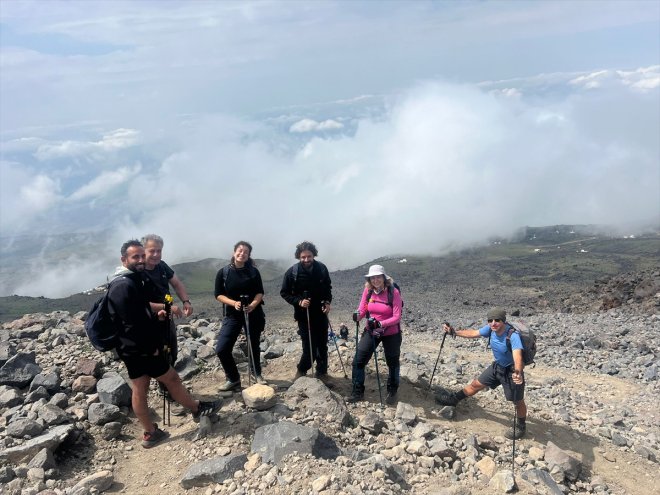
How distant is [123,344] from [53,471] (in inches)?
87.4

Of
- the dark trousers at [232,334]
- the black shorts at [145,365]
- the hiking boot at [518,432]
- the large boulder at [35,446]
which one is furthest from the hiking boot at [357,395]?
the large boulder at [35,446]

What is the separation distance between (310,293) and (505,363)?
3967mm

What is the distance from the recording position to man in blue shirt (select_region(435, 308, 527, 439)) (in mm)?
8562

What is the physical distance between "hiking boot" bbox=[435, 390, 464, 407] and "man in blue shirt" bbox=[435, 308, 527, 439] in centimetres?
45

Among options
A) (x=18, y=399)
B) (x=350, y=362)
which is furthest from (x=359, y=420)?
(x=18, y=399)

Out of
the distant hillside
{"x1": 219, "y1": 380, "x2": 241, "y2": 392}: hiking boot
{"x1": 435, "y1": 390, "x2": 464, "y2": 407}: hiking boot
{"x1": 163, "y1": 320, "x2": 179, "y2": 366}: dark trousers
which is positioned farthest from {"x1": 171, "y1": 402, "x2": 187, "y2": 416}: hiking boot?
the distant hillside

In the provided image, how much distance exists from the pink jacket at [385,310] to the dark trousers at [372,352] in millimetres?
207

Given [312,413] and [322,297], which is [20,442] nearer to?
[312,413]

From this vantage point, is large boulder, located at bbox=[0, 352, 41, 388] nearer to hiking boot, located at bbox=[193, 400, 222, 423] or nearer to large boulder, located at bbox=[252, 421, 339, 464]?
hiking boot, located at bbox=[193, 400, 222, 423]

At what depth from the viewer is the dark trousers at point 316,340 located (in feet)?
32.6

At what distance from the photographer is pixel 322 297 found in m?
9.73

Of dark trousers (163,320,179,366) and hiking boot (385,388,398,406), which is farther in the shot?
hiking boot (385,388,398,406)

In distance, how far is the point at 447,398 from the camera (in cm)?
1020

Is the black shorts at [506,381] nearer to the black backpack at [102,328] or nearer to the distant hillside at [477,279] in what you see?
the black backpack at [102,328]
